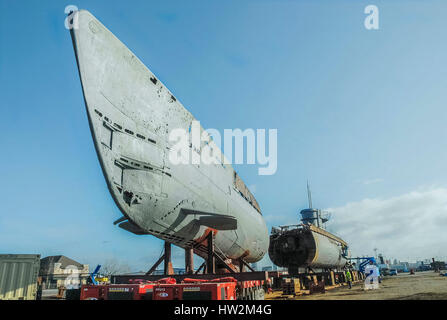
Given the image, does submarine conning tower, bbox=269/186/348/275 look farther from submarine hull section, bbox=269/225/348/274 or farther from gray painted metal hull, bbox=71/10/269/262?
gray painted metal hull, bbox=71/10/269/262

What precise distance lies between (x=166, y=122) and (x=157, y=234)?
3.54m

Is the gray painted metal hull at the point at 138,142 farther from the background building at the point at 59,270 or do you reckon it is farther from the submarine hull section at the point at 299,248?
the background building at the point at 59,270

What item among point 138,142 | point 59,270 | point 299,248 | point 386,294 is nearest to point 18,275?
point 138,142

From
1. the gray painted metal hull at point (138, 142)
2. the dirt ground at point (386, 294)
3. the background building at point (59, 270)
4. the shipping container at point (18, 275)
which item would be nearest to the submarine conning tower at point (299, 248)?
the dirt ground at point (386, 294)

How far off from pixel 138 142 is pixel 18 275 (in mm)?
6980

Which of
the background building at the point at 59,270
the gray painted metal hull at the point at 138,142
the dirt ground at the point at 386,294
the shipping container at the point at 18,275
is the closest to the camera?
the gray painted metal hull at the point at 138,142

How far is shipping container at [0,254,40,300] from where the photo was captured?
34.7ft

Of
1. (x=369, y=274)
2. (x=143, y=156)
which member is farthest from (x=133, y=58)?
(x=369, y=274)

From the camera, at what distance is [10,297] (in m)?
10.6

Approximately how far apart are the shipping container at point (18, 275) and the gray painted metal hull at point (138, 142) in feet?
13.6

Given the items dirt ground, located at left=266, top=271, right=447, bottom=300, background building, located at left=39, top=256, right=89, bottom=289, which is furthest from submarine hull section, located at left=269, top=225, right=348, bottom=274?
background building, located at left=39, top=256, right=89, bottom=289

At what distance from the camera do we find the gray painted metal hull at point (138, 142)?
7.71 m
